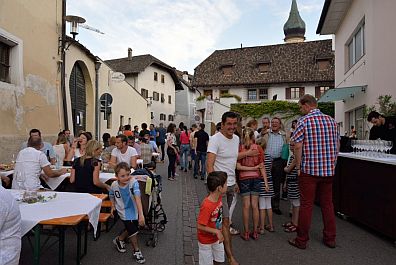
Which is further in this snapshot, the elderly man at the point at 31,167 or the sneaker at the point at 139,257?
the elderly man at the point at 31,167

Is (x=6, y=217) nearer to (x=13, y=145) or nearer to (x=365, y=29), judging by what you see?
(x=13, y=145)

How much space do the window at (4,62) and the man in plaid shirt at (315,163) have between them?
341 inches

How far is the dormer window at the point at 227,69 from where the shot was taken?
41656 millimetres

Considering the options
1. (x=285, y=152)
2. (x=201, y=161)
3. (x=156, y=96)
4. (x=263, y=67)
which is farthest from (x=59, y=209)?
(x=156, y=96)

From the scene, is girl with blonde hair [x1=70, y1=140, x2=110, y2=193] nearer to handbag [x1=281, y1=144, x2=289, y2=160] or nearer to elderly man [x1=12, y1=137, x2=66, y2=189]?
elderly man [x1=12, y1=137, x2=66, y2=189]

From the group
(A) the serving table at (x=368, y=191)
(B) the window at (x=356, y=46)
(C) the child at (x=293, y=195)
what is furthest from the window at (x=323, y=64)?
(C) the child at (x=293, y=195)

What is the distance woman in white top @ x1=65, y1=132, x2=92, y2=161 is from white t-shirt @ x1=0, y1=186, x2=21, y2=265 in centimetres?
507

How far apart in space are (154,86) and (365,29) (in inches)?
1338

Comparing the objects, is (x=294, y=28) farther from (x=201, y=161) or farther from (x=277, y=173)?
(x=277, y=173)

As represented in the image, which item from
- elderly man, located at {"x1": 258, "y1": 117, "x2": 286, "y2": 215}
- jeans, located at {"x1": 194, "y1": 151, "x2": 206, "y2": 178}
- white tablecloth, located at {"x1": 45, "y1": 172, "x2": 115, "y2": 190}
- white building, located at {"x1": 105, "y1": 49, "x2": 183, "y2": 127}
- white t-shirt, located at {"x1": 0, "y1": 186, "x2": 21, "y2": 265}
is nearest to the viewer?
white t-shirt, located at {"x1": 0, "y1": 186, "x2": 21, "y2": 265}

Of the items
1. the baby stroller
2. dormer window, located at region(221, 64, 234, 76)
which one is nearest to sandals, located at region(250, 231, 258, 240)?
the baby stroller

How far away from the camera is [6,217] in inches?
98.1

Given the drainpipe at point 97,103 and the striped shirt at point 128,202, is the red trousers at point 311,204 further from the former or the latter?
the drainpipe at point 97,103

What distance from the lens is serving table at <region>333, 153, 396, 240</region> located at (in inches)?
211
